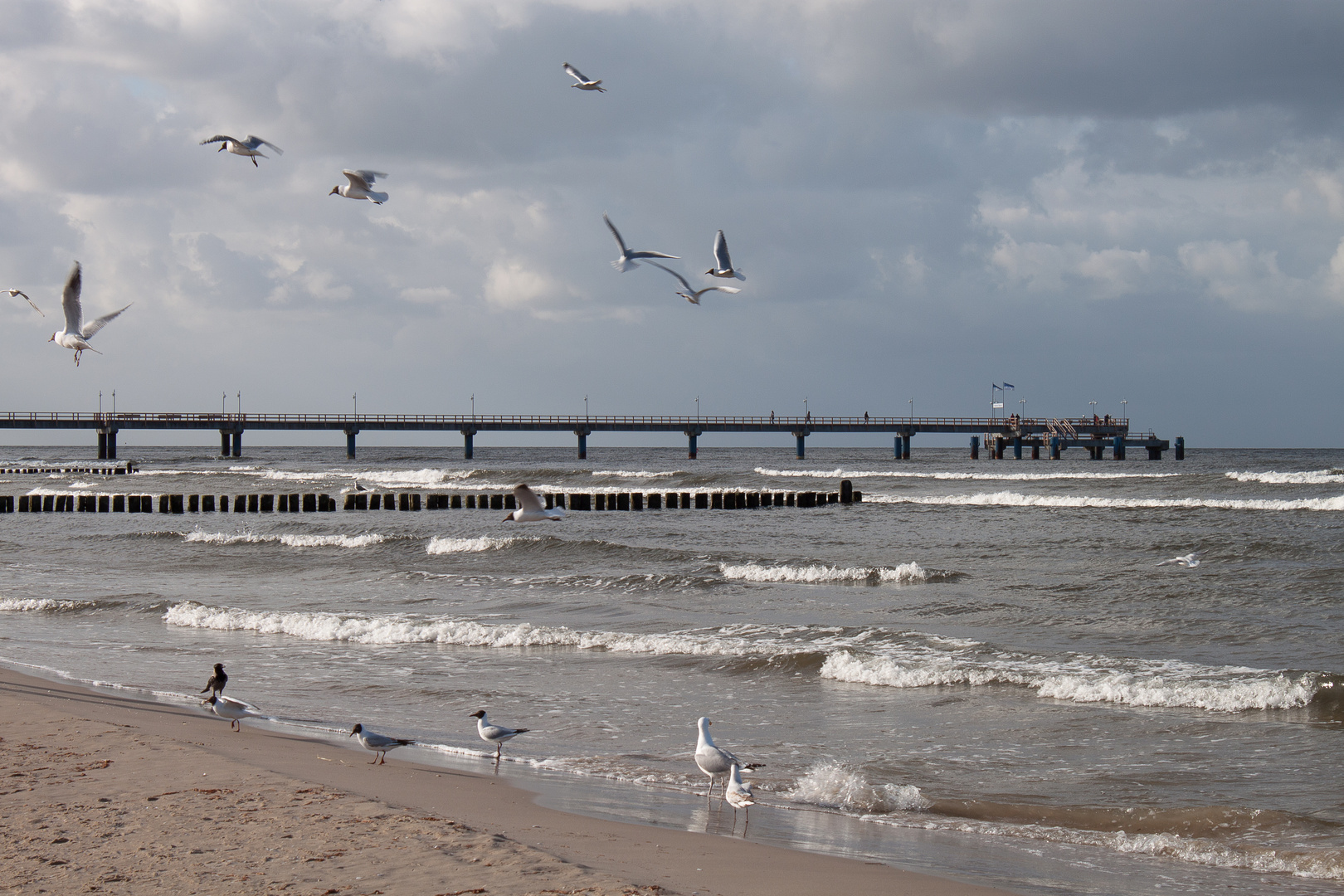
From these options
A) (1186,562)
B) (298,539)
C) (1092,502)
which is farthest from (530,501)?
(1092,502)

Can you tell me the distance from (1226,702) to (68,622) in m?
12.1

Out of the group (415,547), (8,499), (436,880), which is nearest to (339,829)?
(436,880)

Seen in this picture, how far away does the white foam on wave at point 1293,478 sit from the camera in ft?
126

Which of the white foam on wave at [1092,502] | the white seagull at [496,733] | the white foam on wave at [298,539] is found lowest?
the white foam on wave at [298,539]

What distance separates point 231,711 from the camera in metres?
7.39

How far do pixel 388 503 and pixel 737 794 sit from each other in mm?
29780

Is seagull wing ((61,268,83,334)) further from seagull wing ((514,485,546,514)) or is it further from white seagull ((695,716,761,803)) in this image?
white seagull ((695,716,761,803))

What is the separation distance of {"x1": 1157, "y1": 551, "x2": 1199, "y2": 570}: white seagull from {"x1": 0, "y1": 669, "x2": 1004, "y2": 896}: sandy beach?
13.3 m

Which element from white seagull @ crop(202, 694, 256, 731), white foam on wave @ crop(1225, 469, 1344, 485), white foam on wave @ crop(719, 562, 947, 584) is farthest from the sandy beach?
white foam on wave @ crop(1225, 469, 1344, 485)

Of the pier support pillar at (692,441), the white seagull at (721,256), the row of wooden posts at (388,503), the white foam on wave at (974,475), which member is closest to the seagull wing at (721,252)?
the white seagull at (721,256)

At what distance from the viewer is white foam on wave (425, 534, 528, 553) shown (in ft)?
68.1

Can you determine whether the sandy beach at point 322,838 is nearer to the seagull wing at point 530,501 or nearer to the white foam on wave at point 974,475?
the seagull wing at point 530,501

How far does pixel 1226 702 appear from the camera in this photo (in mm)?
7957

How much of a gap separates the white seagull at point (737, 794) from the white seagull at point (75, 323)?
7.85 m
